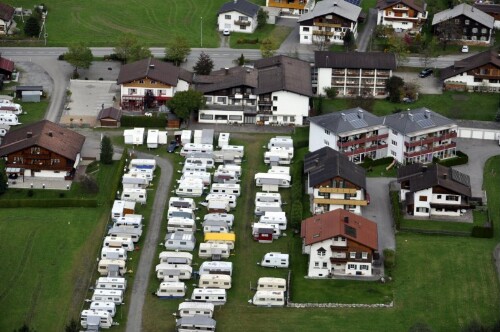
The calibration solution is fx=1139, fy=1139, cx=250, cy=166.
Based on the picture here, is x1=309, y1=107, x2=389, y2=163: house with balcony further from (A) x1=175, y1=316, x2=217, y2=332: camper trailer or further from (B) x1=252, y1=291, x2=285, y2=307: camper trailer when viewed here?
(A) x1=175, y1=316, x2=217, y2=332: camper trailer

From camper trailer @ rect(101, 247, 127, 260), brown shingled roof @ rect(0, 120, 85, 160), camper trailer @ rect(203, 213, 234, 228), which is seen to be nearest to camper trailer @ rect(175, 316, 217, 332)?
camper trailer @ rect(101, 247, 127, 260)

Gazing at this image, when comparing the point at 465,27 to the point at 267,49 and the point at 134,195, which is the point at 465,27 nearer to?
the point at 267,49

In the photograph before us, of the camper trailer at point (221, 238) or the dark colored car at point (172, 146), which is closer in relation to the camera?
the camper trailer at point (221, 238)

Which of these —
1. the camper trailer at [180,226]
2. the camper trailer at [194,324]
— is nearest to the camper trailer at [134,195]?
the camper trailer at [180,226]

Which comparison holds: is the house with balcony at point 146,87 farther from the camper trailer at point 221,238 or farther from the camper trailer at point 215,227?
the camper trailer at point 221,238

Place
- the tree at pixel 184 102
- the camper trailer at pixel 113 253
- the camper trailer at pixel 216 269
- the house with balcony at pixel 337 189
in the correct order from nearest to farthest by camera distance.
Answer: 1. the camper trailer at pixel 216 269
2. the camper trailer at pixel 113 253
3. the house with balcony at pixel 337 189
4. the tree at pixel 184 102

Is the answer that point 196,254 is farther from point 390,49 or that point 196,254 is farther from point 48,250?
point 390,49
